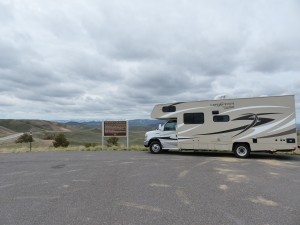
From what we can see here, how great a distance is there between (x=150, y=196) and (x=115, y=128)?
537 inches

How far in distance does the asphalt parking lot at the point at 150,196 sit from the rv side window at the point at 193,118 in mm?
4971

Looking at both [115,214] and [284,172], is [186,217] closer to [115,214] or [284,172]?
[115,214]

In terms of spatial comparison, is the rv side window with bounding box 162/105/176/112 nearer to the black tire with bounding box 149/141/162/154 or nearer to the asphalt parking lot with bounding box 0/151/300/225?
the black tire with bounding box 149/141/162/154

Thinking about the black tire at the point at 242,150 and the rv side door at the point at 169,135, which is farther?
the rv side door at the point at 169,135

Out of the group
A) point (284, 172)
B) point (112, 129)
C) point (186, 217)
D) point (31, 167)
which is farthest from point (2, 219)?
point (112, 129)

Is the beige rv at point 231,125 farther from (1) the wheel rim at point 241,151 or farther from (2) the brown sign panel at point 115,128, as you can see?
(2) the brown sign panel at point 115,128

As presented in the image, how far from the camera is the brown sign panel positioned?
20123 mm

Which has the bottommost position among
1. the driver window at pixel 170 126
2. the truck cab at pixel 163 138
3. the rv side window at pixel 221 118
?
the truck cab at pixel 163 138

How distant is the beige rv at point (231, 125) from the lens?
1394cm

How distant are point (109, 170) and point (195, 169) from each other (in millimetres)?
3051

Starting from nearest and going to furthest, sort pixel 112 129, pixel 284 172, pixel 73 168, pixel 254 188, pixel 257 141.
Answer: pixel 254 188 → pixel 284 172 → pixel 73 168 → pixel 257 141 → pixel 112 129

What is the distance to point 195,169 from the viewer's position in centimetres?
1084

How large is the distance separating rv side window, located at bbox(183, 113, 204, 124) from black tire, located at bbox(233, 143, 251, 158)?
84.1 inches

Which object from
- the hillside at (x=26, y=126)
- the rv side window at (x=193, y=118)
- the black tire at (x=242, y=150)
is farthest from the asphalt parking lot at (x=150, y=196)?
the hillside at (x=26, y=126)
